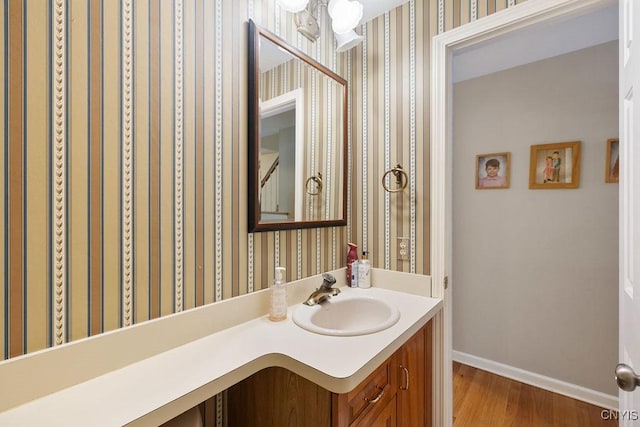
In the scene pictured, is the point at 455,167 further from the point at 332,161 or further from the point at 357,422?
the point at 357,422

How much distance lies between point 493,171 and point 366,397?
1.98 m

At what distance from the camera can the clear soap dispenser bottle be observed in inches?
44.3

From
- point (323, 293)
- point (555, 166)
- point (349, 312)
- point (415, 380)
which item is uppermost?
point (555, 166)

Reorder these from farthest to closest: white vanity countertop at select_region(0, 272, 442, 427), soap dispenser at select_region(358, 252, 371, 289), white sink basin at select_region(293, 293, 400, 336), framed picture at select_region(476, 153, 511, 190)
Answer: framed picture at select_region(476, 153, 511, 190)
soap dispenser at select_region(358, 252, 371, 289)
white sink basin at select_region(293, 293, 400, 336)
white vanity countertop at select_region(0, 272, 442, 427)

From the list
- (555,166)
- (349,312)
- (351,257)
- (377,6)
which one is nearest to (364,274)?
(351,257)

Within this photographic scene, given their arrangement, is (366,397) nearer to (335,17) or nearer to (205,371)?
(205,371)

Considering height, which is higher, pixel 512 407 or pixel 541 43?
pixel 541 43

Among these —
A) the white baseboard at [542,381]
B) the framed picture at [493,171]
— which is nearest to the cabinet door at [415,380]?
the white baseboard at [542,381]

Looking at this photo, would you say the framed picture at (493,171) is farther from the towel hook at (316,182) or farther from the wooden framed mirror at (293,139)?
the towel hook at (316,182)

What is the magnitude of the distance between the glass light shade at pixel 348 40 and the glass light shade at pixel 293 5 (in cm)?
30

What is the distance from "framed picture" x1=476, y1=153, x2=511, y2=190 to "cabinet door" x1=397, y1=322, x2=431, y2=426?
1.37 meters

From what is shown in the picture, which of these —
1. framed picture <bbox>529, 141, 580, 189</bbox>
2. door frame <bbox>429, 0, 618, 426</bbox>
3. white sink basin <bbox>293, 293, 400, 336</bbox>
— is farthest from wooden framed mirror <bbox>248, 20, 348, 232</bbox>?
framed picture <bbox>529, 141, 580, 189</bbox>

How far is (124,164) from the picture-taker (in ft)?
2.67

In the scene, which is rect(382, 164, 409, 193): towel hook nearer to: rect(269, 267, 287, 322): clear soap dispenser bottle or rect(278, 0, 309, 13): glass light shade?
rect(269, 267, 287, 322): clear soap dispenser bottle
